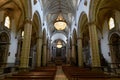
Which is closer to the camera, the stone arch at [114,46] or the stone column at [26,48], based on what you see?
the stone column at [26,48]

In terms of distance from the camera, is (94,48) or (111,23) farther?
(111,23)

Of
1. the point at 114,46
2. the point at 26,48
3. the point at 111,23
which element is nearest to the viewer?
the point at 26,48

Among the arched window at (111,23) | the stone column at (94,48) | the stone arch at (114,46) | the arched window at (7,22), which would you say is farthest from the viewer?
the arched window at (7,22)

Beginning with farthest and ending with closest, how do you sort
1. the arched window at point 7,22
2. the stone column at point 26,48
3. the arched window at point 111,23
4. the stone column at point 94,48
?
the arched window at point 7,22 < the arched window at point 111,23 < the stone column at point 94,48 < the stone column at point 26,48

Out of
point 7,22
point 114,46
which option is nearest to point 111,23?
point 114,46

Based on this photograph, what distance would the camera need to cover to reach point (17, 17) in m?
18.8

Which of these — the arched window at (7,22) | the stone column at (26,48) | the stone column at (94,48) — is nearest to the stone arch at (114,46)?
the stone column at (94,48)

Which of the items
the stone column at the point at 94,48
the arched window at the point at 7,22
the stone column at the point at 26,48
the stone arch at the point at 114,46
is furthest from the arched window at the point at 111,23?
the arched window at the point at 7,22

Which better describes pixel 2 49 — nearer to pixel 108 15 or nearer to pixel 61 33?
pixel 108 15

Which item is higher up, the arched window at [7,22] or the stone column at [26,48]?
the arched window at [7,22]

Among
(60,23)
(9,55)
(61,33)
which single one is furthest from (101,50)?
(61,33)

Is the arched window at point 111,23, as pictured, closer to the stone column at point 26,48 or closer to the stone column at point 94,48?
the stone column at point 94,48

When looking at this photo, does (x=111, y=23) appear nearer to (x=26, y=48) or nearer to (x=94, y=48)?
(x=94, y=48)

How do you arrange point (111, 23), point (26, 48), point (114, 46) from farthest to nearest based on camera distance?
1. point (111, 23)
2. point (114, 46)
3. point (26, 48)
